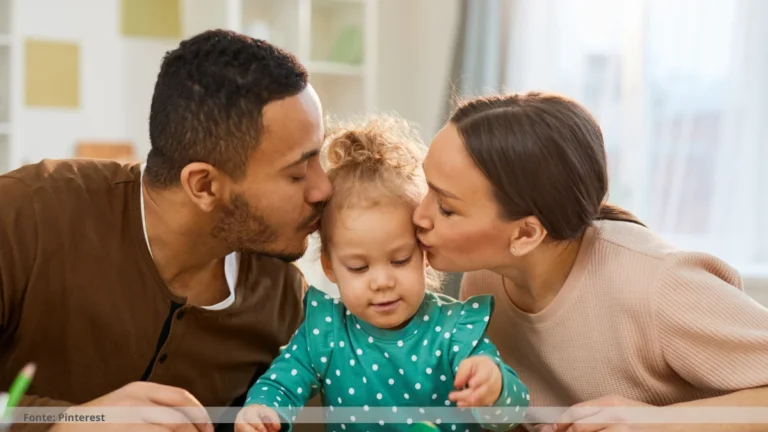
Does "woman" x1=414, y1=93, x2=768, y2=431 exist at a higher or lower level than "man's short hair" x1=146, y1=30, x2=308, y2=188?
lower

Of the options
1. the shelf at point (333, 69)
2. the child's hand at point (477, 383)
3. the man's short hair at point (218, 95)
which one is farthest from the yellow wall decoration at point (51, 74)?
the child's hand at point (477, 383)

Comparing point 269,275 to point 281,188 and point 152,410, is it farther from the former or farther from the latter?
point 152,410

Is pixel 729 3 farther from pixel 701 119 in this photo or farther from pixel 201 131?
pixel 201 131

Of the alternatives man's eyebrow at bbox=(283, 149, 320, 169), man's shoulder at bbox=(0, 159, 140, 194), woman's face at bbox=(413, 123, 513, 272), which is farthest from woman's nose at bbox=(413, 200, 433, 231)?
man's shoulder at bbox=(0, 159, 140, 194)

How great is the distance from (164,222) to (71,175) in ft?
0.65

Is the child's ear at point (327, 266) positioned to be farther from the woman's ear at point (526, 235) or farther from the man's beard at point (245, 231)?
the woman's ear at point (526, 235)

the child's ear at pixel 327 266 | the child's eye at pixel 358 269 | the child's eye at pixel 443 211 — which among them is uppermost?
the child's eye at pixel 443 211

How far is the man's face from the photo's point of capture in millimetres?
1595

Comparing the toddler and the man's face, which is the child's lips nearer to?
the toddler

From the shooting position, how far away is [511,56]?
3.54 m

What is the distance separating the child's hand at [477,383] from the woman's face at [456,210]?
0.24 meters

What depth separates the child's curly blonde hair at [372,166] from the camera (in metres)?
1.51

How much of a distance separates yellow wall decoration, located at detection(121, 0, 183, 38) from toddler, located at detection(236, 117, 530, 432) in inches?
101

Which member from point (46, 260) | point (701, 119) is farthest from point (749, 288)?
point (46, 260)
